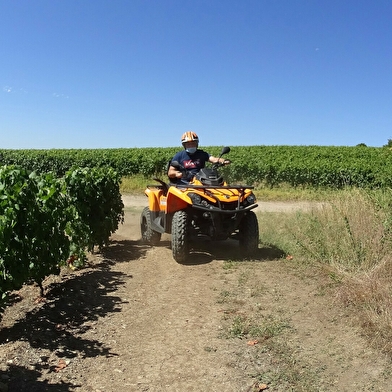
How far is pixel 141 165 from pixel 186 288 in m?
18.7

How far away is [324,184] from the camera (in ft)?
66.1

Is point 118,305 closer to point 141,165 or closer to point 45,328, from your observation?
point 45,328

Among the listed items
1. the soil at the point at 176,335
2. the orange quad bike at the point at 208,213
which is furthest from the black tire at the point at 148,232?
the soil at the point at 176,335

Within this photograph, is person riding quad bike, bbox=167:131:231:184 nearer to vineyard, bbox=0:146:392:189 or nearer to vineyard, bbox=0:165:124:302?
vineyard, bbox=0:165:124:302

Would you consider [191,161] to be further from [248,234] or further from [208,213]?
[248,234]

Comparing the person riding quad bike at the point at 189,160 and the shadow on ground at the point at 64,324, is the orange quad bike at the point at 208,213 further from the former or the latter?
the shadow on ground at the point at 64,324

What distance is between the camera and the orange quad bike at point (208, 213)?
276 inches

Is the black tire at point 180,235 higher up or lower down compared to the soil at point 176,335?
higher up

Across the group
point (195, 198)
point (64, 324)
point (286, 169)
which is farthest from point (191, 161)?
point (286, 169)

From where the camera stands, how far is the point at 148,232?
911 cm

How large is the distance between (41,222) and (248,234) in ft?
11.4

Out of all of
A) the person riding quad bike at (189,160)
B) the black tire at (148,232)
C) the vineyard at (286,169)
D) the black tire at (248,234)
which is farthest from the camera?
the vineyard at (286,169)

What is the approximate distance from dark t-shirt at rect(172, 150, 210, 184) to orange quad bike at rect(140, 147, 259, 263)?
34 centimetres

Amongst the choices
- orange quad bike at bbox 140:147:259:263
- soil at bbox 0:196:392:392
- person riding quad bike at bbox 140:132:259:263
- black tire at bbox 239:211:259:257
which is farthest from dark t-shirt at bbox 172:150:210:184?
soil at bbox 0:196:392:392
